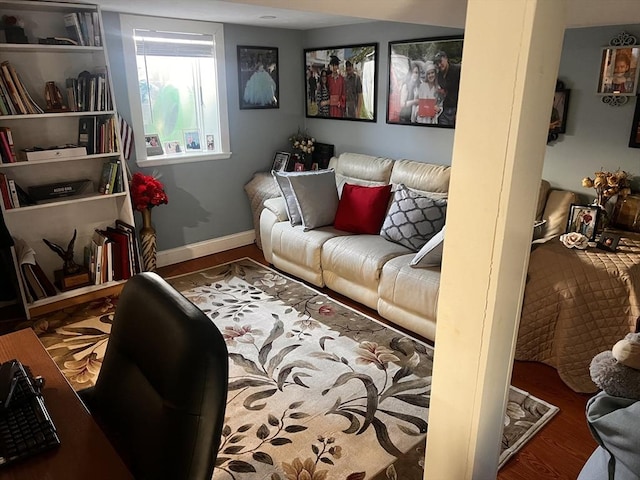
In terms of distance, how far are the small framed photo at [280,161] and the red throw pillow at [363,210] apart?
1144 millimetres

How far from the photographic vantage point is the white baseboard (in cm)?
417

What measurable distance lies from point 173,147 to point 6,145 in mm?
1412

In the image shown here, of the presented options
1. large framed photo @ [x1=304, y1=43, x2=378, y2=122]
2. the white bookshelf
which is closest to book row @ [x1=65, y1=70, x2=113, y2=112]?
the white bookshelf

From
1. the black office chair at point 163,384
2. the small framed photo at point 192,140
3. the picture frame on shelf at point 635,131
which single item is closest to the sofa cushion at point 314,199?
the small framed photo at point 192,140

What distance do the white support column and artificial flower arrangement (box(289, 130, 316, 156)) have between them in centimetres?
375

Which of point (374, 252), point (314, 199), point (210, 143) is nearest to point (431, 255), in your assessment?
point (374, 252)

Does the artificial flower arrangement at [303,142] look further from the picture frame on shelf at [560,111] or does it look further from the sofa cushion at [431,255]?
the picture frame on shelf at [560,111]

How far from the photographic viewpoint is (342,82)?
433 cm

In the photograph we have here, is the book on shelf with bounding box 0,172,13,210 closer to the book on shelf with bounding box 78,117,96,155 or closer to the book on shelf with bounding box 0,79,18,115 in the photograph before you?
the book on shelf with bounding box 0,79,18,115

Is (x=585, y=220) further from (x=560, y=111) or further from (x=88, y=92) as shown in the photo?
(x=88, y=92)

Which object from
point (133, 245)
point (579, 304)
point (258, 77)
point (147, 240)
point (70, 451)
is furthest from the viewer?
point (258, 77)

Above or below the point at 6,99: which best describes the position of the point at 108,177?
below

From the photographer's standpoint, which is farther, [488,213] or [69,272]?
[69,272]

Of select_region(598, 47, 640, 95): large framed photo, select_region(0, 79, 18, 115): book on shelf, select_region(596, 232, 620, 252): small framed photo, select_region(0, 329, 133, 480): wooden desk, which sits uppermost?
select_region(598, 47, 640, 95): large framed photo
